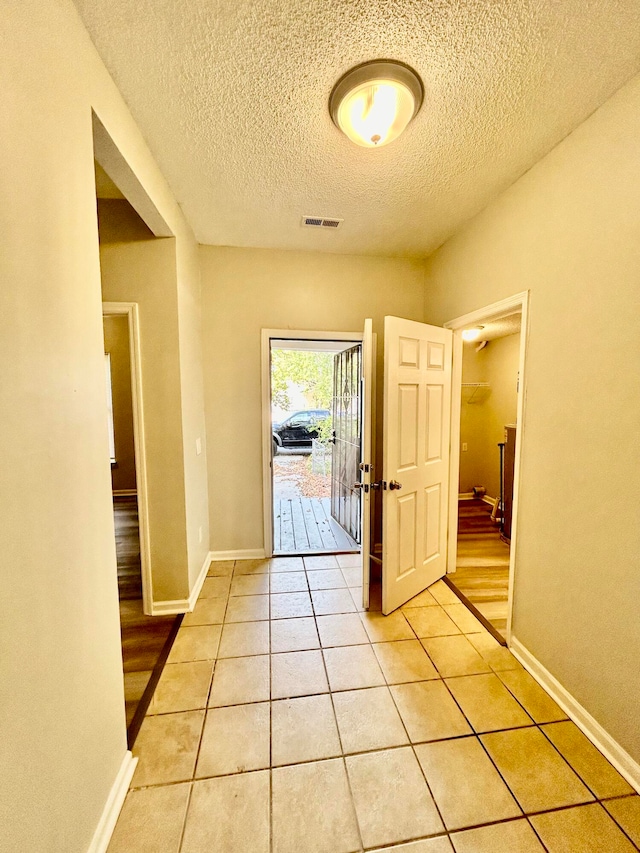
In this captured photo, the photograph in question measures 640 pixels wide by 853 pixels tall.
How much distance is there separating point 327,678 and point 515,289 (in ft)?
7.64

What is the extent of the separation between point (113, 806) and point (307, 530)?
2.61m

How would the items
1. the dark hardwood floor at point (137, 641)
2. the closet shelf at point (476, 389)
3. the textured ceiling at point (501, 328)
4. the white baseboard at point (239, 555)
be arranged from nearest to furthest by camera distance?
1. the dark hardwood floor at point (137, 641)
2. the white baseboard at point (239, 555)
3. the textured ceiling at point (501, 328)
4. the closet shelf at point (476, 389)

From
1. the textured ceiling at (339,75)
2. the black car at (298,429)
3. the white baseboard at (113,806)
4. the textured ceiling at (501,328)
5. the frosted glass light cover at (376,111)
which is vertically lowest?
the white baseboard at (113,806)

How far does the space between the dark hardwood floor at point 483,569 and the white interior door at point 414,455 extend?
0.28 meters

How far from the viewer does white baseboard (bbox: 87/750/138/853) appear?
3.41ft

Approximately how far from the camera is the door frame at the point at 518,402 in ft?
5.97

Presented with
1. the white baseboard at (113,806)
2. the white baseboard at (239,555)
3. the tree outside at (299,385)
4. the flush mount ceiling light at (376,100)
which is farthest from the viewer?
the tree outside at (299,385)

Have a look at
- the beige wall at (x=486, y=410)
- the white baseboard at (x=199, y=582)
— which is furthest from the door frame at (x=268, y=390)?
the beige wall at (x=486, y=410)

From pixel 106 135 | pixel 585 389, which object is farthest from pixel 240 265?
pixel 585 389

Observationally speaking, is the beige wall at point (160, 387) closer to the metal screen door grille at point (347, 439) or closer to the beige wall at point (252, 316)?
the beige wall at point (252, 316)

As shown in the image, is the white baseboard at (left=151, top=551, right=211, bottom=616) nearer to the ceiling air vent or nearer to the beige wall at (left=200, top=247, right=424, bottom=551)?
the beige wall at (left=200, top=247, right=424, bottom=551)

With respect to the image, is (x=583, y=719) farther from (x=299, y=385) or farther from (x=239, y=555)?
(x=299, y=385)

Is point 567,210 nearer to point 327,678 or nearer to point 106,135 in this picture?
point 106,135

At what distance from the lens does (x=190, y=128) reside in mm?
1508
